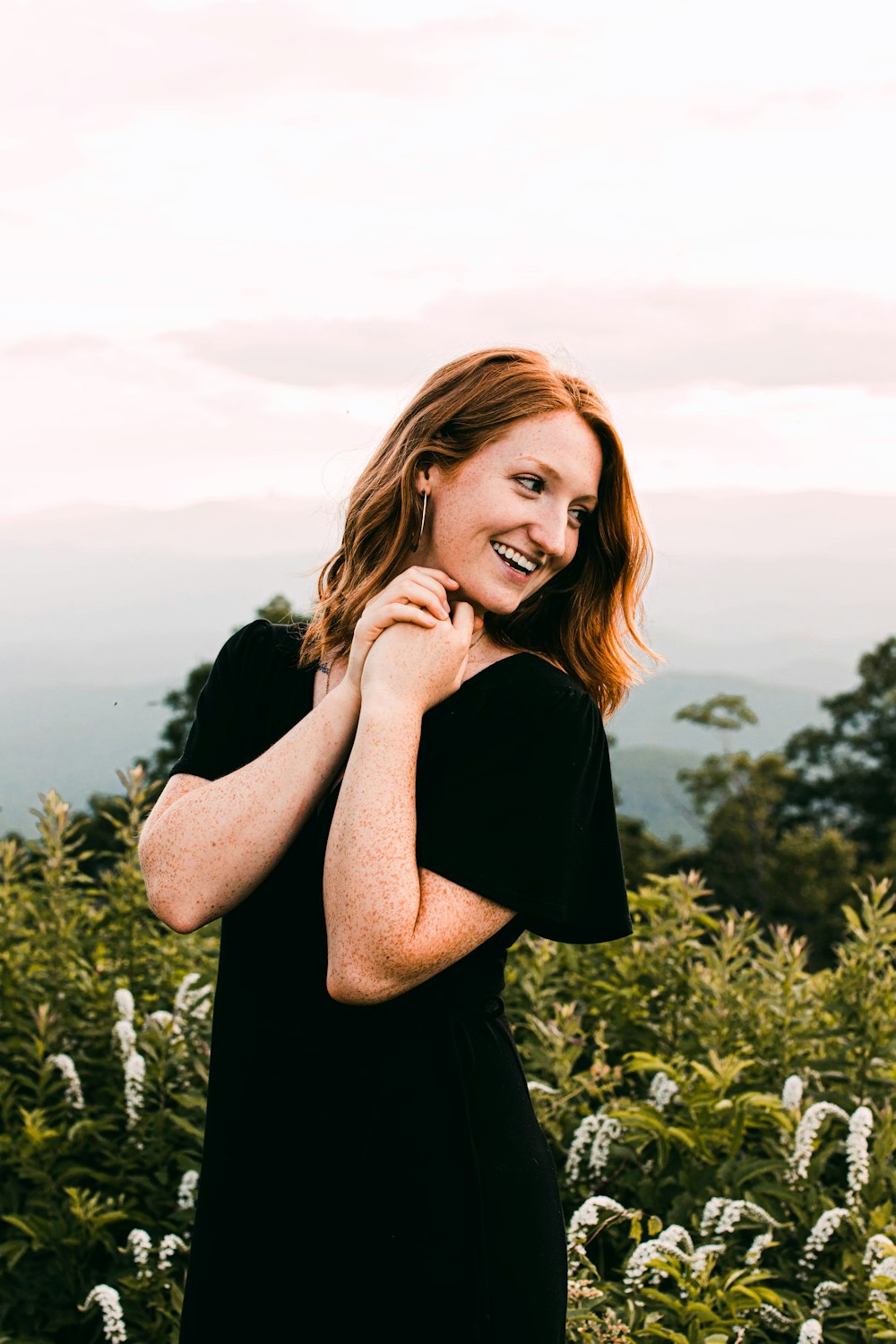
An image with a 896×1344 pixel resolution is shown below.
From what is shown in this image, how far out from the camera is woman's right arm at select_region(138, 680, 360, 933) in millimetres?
1744

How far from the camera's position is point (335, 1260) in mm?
1771

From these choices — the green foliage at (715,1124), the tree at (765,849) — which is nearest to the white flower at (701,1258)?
the green foliage at (715,1124)

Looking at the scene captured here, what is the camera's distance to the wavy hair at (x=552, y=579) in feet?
6.47

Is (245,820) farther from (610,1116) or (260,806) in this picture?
(610,1116)

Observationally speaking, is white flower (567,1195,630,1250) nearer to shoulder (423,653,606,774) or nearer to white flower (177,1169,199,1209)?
white flower (177,1169,199,1209)

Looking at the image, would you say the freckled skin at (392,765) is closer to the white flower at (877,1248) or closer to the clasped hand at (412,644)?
the clasped hand at (412,644)

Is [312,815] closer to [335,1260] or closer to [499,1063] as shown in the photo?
[499,1063]

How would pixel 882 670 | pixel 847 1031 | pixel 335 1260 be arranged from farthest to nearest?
pixel 882 670 < pixel 847 1031 < pixel 335 1260

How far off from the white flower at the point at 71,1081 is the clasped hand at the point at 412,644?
2289 mm

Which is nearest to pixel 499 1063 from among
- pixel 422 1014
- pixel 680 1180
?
pixel 422 1014

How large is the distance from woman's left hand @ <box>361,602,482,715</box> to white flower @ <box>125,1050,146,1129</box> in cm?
209

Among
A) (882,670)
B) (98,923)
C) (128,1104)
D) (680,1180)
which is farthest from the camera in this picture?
(882,670)

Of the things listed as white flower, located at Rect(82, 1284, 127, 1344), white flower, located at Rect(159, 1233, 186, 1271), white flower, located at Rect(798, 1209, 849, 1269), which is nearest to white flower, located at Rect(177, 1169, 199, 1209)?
white flower, located at Rect(159, 1233, 186, 1271)

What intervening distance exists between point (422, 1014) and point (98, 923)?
297 centimetres
